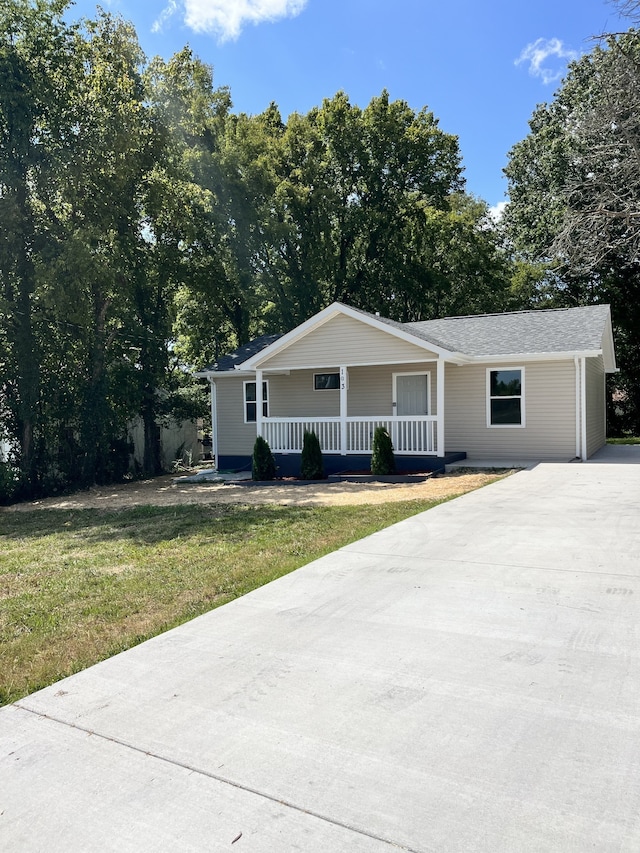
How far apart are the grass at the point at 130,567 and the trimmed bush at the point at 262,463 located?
428 cm

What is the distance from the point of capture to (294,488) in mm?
12766

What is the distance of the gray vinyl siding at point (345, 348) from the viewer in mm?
14148

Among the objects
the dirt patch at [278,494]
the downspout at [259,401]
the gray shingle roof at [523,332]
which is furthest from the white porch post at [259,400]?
the gray shingle roof at [523,332]

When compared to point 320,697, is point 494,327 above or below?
above

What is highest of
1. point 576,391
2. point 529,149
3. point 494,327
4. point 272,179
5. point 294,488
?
point 529,149

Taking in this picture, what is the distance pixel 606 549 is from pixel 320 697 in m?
3.78

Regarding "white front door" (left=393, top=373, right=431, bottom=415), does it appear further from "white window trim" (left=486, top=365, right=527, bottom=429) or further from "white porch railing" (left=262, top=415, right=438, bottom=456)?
"white window trim" (left=486, top=365, right=527, bottom=429)

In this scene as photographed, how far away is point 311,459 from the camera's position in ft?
46.1

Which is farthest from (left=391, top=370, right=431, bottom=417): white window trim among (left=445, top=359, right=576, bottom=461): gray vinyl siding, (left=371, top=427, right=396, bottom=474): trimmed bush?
(left=371, top=427, right=396, bottom=474): trimmed bush

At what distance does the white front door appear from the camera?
15312 millimetres

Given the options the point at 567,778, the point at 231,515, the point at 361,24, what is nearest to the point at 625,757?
the point at 567,778

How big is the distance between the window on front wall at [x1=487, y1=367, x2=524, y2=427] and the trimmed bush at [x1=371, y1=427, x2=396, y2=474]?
9.67 ft

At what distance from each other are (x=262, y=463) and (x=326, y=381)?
10.9ft

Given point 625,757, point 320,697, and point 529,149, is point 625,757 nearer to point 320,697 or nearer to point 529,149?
point 320,697
